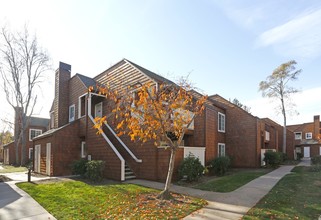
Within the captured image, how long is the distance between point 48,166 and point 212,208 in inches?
524

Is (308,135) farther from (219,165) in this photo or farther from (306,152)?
(219,165)

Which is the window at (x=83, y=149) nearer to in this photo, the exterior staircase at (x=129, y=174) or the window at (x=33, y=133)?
the exterior staircase at (x=129, y=174)

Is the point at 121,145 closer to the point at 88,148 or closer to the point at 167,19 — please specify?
the point at 88,148

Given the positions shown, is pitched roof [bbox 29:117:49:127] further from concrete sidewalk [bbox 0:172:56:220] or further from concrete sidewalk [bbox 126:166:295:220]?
concrete sidewalk [bbox 126:166:295:220]

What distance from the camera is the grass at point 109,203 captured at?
6.58 m

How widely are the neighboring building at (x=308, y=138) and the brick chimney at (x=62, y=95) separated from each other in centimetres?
4584

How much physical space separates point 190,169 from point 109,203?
5264 millimetres

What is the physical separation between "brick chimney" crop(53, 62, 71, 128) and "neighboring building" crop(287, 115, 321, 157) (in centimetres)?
4584

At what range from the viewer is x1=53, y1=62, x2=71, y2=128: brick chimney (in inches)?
797

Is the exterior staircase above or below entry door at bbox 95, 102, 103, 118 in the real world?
below

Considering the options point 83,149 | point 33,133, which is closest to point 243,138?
point 83,149

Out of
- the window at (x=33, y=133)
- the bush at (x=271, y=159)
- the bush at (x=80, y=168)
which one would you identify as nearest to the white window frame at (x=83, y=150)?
the bush at (x=80, y=168)

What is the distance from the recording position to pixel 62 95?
806 inches

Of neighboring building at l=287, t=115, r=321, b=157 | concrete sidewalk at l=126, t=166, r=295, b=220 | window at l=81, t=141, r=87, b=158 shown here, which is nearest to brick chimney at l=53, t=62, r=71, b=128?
window at l=81, t=141, r=87, b=158
